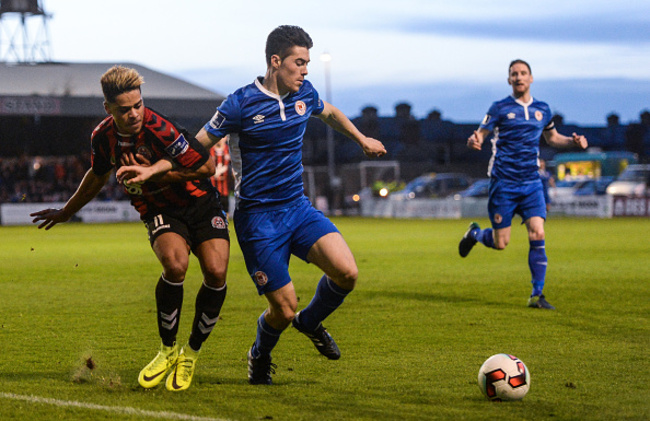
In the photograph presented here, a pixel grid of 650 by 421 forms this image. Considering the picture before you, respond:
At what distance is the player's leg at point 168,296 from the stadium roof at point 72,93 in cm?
2952

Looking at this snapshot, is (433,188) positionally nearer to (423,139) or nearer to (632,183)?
(632,183)

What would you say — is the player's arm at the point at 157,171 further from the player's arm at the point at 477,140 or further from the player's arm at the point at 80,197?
the player's arm at the point at 477,140

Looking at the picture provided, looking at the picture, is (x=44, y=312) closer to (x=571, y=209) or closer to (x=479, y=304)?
(x=479, y=304)

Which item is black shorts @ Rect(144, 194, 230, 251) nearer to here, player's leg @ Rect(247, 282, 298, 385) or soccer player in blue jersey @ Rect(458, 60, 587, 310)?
player's leg @ Rect(247, 282, 298, 385)

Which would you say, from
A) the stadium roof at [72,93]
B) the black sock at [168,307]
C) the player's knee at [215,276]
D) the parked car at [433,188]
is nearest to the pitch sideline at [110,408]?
the black sock at [168,307]

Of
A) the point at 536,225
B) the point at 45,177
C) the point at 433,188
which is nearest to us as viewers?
the point at 536,225

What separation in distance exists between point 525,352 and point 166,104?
29.7 m

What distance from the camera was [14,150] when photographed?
4459 centimetres

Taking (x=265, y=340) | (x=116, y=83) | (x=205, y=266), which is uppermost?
(x=116, y=83)

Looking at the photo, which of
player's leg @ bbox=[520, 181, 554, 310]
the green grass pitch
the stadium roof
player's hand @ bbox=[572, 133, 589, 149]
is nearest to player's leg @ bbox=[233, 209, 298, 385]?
the green grass pitch

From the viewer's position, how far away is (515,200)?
9.54m

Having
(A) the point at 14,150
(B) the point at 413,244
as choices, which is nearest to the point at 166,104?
(A) the point at 14,150

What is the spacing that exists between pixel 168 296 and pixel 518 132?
521cm

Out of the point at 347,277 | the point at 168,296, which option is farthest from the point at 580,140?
the point at 168,296
